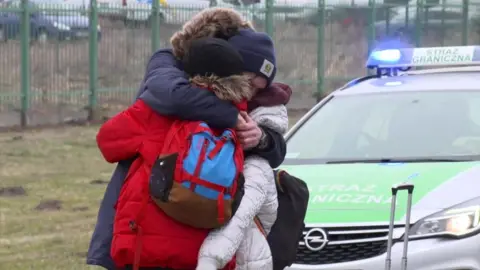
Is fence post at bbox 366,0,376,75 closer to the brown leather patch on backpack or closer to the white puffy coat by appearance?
the white puffy coat

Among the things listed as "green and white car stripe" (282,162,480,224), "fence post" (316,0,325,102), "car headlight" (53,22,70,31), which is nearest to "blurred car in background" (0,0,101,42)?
"car headlight" (53,22,70,31)

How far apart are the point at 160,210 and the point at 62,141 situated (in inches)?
474

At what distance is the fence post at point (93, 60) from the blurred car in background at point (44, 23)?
0.15m

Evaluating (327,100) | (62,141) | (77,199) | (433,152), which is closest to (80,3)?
(62,141)

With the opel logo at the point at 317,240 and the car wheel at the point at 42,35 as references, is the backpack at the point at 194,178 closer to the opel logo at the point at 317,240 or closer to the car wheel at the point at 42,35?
the opel logo at the point at 317,240

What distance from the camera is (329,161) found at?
21.0 feet

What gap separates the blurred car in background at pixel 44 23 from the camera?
52.1ft

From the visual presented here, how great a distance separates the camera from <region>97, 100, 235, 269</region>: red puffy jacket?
3.25 meters

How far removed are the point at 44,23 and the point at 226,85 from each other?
523 inches

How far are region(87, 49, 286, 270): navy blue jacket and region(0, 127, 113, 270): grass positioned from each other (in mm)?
4293

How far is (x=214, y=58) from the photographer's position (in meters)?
3.33

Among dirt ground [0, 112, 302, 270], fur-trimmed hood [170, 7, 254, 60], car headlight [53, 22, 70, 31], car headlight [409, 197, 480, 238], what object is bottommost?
dirt ground [0, 112, 302, 270]

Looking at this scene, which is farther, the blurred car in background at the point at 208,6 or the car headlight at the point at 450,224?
the blurred car in background at the point at 208,6

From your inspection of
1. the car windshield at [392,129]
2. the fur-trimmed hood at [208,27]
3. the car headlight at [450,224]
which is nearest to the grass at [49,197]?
the car windshield at [392,129]
